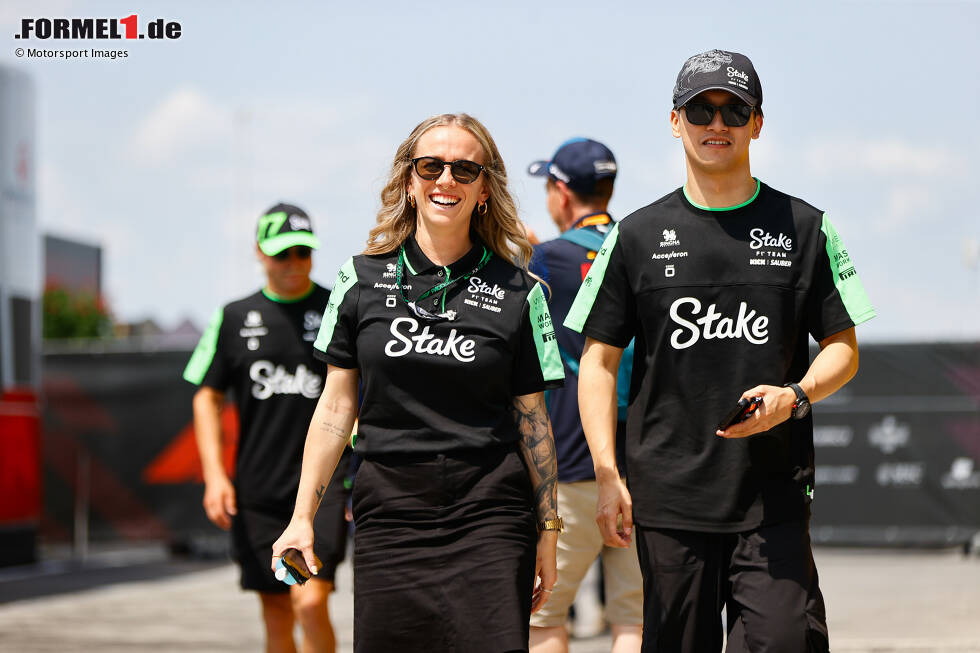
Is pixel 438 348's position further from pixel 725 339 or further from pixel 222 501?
pixel 222 501

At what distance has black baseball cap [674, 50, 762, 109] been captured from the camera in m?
3.57

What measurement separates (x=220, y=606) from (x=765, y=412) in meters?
8.42

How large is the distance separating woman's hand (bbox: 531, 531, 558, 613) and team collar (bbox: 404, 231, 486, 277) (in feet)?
2.68

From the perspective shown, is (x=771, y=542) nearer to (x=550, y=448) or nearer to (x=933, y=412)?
(x=550, y=448)

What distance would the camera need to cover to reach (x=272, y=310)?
6.08 m

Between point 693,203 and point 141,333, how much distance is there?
56526 mm

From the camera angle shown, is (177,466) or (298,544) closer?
(298,544)

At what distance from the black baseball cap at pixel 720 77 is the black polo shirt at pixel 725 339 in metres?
0.30

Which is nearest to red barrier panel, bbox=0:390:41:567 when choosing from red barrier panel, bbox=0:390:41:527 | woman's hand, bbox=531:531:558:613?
red barrier panel, bbox=0:390:41:527

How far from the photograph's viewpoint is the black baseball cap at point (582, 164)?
5332mm

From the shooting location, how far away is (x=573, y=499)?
505 cm

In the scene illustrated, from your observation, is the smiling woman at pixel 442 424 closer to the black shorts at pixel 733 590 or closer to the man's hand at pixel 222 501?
the black shorts at pixel 733 590

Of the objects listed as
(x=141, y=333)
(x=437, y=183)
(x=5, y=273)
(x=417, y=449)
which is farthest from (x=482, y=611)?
(x=141, y=333)

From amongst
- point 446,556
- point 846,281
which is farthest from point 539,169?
point 446,556
